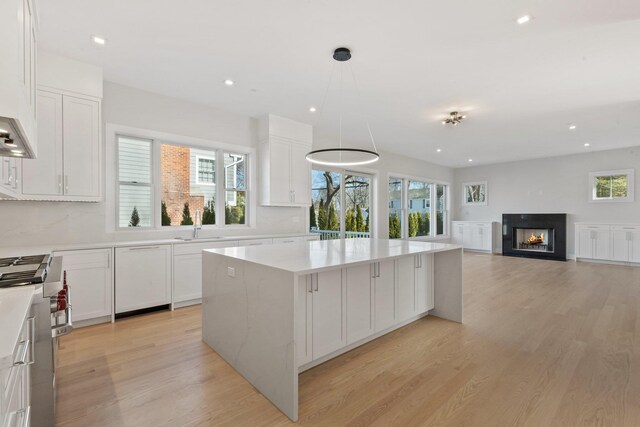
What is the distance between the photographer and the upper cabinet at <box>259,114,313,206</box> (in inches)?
197

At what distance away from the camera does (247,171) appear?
5184mm

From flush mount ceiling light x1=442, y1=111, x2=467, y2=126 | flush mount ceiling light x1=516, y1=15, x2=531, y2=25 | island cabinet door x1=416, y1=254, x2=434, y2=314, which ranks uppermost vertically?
flush mount ceiling light x1=516, y1=15, x2=531, y2=25

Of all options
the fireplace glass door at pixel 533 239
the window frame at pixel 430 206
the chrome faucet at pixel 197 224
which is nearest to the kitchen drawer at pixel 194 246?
the chrome faucet at pixel 197 224

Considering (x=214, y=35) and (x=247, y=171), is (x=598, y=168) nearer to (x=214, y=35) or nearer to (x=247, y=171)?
(x=247, y=171)

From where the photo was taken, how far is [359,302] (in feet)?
8.75

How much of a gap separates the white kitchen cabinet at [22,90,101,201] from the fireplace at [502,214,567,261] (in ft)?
31.6

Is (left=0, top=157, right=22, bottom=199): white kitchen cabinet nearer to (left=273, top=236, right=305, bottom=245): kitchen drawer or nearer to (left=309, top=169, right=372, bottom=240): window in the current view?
(left=273, top=236, right=305, bottom=245): kitchen drawer

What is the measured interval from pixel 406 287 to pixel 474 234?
7.43m

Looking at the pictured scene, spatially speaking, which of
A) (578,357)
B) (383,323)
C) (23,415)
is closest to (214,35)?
(23,415)

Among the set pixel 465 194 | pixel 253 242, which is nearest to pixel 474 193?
pixel 465 194

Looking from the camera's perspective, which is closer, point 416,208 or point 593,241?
point 593,241

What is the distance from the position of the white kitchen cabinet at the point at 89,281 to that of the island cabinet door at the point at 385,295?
115 inches

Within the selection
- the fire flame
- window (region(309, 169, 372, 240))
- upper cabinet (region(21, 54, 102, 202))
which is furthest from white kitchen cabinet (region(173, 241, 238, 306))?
the fire flame

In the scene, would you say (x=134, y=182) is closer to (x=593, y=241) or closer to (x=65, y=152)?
(x=65, y=152)
